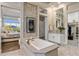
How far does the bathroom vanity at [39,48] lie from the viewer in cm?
172

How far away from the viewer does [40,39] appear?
1.95m

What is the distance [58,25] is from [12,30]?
0.87 m

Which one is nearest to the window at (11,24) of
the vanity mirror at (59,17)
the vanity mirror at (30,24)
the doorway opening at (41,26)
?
the vanity mirror at (30,24)

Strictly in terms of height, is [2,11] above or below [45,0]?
below

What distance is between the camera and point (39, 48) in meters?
1.77

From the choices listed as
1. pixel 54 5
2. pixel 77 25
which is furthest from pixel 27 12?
pixel 77 25

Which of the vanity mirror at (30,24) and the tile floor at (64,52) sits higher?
the vanity mirror at (30,24)

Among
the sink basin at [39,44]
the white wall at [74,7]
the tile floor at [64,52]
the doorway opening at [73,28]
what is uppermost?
the white wall at [74,7]

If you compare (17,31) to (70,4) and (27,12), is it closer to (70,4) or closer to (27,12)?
(27,12)

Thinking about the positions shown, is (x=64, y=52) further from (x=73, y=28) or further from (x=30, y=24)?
(x=30, y=24)

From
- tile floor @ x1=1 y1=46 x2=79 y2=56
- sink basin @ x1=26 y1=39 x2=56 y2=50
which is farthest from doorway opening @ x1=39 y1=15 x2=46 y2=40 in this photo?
tile floor @ x1=1 y1=46 x2=79 y2=56

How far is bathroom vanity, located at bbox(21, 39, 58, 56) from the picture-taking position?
1716 mm

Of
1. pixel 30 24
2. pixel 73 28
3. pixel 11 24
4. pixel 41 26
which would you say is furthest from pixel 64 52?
pixel 11 24

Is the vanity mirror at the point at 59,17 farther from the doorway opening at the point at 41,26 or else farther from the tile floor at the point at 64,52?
the tile floor at the point at 64,52
